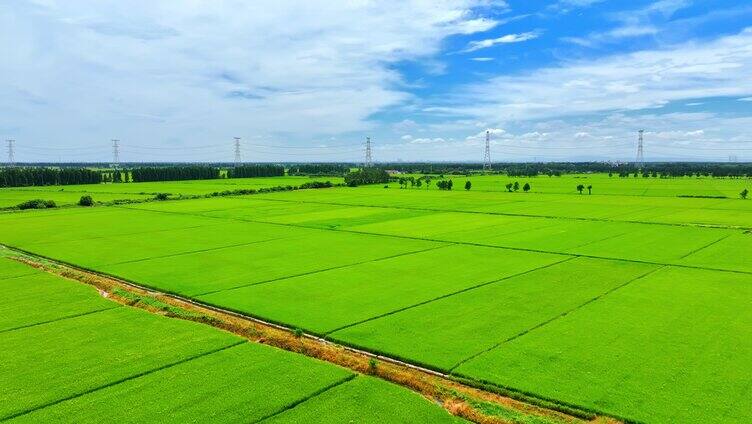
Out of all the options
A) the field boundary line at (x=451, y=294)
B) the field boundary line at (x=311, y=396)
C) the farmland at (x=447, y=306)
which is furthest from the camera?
→ the field boundary line at (x=451, y=294)

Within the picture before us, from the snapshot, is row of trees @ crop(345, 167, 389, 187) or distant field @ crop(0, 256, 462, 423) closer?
distant field @ crop(0, 256, 462, 423)

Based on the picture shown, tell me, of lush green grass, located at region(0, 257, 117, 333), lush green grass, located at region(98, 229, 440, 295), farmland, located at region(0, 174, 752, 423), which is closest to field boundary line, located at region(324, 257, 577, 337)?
farmland, located at region(0, 174, 752, 423)

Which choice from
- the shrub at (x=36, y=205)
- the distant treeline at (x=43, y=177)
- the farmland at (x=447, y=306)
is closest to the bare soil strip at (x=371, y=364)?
the farmland at (x=447, y=306)

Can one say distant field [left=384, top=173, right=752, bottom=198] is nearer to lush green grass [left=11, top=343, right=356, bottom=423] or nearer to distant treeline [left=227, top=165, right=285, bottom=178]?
distant treeline [left=227, top=165, right=285, bottom=178]

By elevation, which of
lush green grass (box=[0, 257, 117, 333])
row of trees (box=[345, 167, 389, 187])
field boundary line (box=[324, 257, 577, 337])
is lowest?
field boundary line (box=[324, 257, 577, 337])

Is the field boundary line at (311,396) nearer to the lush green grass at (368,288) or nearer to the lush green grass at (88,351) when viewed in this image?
the lush green grass at (368,288)

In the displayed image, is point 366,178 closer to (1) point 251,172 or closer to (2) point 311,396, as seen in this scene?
(1) point 251,172

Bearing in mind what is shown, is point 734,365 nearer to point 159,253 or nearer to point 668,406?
point 668,406
